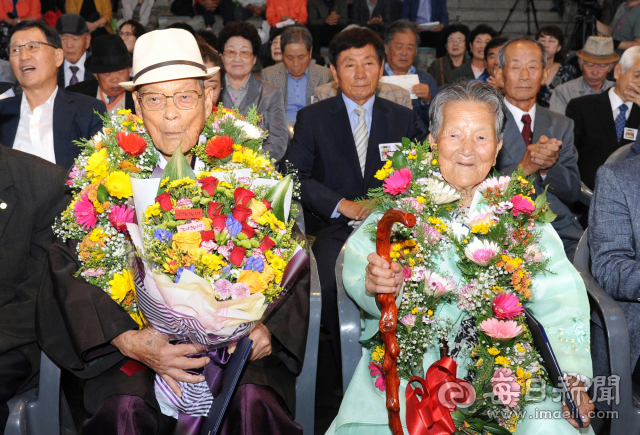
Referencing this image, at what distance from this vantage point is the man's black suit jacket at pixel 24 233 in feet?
8.34

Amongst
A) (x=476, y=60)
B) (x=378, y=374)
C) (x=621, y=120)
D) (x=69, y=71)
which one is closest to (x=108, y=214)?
(x=378, y=374)

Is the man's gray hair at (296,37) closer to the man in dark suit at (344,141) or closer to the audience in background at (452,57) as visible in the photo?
the audience in background at (452,57)

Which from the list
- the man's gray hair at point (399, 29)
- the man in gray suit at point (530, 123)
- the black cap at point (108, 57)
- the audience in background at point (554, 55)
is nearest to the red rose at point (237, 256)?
the man in gray suit at point (530, 123)

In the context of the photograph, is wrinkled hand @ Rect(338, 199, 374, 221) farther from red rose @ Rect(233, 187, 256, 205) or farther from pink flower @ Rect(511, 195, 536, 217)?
red rose @ Rect(233, 187, 256, 205)

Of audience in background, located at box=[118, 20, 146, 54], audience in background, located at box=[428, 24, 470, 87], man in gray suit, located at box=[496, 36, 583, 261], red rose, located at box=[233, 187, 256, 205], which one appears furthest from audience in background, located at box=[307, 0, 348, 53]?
red rose, located at box=[233, 187, 256, 205]

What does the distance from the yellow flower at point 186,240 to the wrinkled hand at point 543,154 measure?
211 centimetres

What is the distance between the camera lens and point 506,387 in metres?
2.15

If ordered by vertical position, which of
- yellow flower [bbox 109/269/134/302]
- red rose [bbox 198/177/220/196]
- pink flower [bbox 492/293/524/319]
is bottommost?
pink flower [bbox 492/293/524/319]

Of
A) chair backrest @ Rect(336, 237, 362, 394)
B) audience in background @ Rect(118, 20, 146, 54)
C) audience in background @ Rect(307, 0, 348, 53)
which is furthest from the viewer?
audience in background @ Rect(307, 0, 348, 53)

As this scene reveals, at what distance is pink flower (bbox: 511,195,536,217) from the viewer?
233 cm

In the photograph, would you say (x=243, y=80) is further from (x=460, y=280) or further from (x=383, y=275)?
(x=383, y=275)

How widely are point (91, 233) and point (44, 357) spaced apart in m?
0.51

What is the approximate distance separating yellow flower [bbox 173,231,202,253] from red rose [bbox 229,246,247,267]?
0.12m

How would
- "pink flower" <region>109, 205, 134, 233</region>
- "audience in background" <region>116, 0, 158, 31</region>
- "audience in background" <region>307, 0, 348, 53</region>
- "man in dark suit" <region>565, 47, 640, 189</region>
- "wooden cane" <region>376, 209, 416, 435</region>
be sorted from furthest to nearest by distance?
"audience in background" <region>307, 0, 348, 53</region> < "audience in background" <region>116, 0, 158, 31</region> < "man in dark suit" <region>565, 47, 640, 189</region> < "pink flower" <region>109, 205, 134, 233</region> < "wooden cane" <region>376, 209, 416, 435</region>
